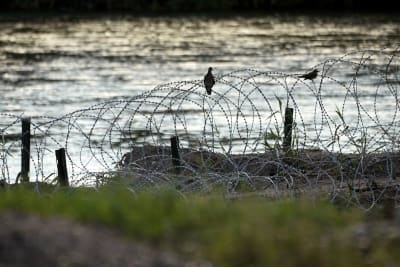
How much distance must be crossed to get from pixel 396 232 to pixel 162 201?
61.7 inches

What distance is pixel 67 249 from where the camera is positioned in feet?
20.0

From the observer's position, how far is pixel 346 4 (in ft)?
200

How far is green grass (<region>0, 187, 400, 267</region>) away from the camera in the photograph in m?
6.29

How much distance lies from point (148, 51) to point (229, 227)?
33.9m

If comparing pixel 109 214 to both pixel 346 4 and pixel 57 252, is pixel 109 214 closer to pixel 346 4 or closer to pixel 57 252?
pixel 57 252

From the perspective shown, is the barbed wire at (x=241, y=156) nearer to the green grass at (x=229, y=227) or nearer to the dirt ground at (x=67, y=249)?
the green grass at (x=229, y=227)

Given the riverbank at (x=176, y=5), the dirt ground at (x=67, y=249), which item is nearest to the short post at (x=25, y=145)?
the dirt ground at (x=67, y=249)

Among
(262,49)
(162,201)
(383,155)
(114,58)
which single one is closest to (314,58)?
(262,49)

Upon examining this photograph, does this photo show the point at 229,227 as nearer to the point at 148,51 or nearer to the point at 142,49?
the point at 148,51

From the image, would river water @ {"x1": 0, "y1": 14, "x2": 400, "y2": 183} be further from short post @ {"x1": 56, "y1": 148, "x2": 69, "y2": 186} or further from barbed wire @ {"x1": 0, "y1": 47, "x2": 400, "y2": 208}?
short post @ {"x1": 56, "y1": 148, "x2": 69, "y2": 186}

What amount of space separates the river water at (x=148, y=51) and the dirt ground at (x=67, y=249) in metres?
12.9

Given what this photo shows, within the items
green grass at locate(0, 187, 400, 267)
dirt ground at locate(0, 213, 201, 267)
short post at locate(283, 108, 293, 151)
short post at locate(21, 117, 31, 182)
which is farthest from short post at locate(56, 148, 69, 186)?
dirt ground at locate(0, 213, 201, 267)

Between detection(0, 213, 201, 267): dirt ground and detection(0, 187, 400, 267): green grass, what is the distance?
212 millimetres

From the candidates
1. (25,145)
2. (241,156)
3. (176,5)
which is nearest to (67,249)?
(25,145)
